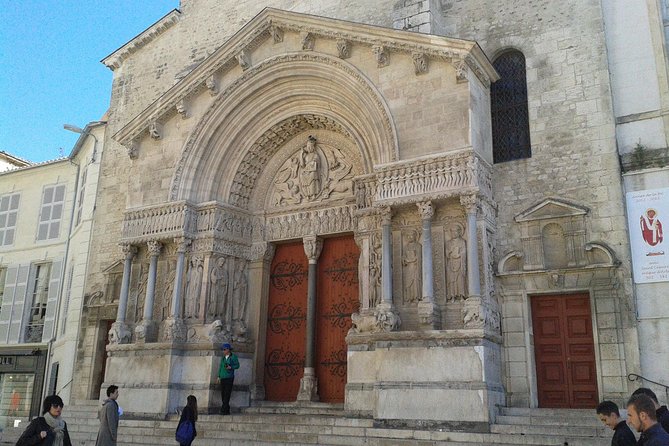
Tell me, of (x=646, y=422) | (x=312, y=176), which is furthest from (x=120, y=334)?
(x=646, y=422)

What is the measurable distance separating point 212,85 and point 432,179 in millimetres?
5411

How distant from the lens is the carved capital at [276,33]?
497 inches

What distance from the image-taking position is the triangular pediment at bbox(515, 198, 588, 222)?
1023 centimetres

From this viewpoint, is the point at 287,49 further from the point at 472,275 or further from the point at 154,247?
the point at 472,275

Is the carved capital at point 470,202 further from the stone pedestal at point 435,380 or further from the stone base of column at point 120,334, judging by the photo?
the stone base of column at point 120,334

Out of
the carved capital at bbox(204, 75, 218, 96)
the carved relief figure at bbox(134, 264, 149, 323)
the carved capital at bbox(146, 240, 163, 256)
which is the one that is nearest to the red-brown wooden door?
the carved capital at bbox(146, 240, 163, 256)

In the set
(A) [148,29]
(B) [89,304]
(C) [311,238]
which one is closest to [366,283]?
(C) [311,238]

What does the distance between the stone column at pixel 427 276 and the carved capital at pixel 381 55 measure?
9.14 feet

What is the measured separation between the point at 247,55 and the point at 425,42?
4.07m

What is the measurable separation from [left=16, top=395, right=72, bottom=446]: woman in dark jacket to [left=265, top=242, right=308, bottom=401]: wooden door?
6908 millimetres

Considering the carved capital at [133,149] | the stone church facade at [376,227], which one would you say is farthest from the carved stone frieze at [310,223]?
the carved capital at [133,149]

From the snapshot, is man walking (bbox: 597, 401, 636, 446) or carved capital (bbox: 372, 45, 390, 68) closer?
man walking (bbox: 597, 401, 636, 446)

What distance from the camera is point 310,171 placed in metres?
13.2

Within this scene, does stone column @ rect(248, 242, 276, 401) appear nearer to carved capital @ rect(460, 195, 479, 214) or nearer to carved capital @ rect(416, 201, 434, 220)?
carved capital @ rect(416, 201, 434, 220)
